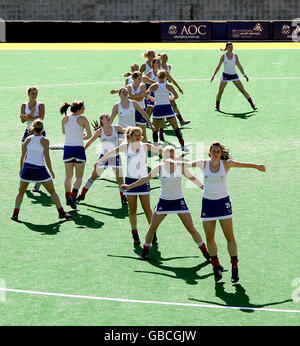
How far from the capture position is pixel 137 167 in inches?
525

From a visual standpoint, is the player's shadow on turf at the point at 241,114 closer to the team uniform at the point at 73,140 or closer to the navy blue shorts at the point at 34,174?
the team uniform at the point at 73,140

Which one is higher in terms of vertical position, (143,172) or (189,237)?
(143,172)

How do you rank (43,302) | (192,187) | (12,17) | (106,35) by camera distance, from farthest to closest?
(12,17) → (106,35) → (192,187) → (43,302)

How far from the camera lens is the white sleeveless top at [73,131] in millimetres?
15680

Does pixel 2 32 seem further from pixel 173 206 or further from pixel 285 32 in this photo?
pixel 173 206

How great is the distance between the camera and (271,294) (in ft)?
38.0

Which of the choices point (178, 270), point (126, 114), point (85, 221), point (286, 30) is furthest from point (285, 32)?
point (178, 270)

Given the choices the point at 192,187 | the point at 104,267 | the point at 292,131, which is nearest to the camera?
the point at 104,267

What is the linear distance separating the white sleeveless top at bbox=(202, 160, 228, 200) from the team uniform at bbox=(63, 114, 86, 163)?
446 cm

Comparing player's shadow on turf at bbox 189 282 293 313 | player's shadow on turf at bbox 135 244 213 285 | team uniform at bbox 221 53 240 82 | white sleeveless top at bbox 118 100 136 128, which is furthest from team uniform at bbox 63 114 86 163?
team uniform at bbox 221 53 240 82
